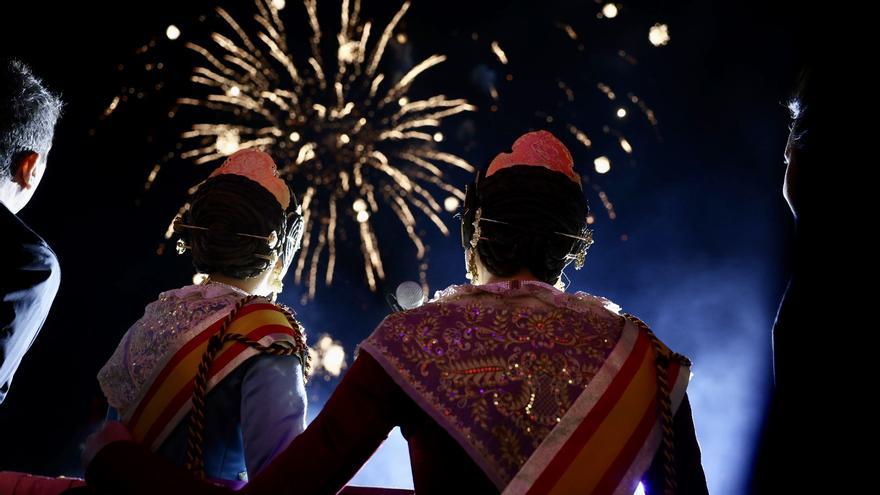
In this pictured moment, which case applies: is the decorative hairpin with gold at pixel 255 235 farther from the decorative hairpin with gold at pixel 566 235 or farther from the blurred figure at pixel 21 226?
the decorative hairpin with gold at pixel 566 235

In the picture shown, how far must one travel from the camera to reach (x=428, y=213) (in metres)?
10.2

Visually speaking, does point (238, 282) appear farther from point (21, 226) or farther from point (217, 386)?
point (21, 226)

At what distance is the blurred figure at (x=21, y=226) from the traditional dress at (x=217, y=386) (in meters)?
0.30

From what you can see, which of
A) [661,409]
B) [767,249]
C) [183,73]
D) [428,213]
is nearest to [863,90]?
[661,409]

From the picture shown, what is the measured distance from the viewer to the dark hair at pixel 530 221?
6.19 feet

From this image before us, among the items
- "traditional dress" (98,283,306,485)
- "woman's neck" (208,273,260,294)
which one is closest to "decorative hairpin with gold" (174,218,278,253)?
"woman's neck" (208,273,260,294)

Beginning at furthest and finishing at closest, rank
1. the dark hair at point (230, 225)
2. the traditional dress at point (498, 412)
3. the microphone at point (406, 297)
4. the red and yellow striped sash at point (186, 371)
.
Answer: the microphone at point (406, 297) < the dark hair at point (230, 225) < the red and yellow striped sash at point (186, 371) < the traditional dress at point (498, 412)

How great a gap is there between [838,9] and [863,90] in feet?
0.59

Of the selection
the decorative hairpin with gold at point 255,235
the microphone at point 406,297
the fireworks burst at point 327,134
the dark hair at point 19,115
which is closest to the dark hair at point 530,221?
the microphone at point 406,297

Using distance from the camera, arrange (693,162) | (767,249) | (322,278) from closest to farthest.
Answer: (767,249) → (693,162) → (322,278)

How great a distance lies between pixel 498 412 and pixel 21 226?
1.71m

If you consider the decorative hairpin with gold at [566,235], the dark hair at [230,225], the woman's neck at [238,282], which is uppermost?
the decorative hairpin with gold at [566,235]

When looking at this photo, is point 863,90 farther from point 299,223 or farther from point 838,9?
point 299,223

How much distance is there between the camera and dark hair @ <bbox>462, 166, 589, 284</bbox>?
1888 millimetres
